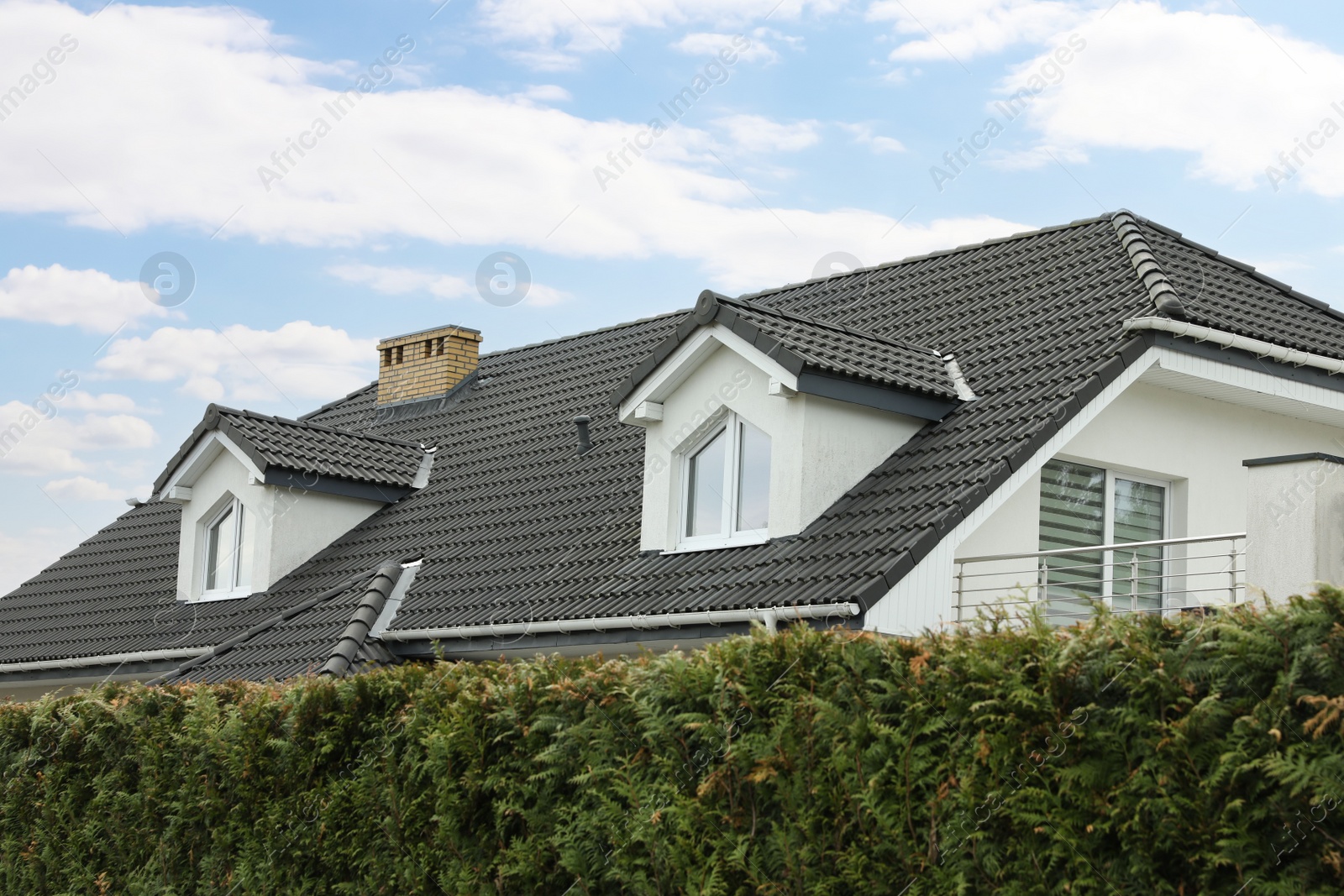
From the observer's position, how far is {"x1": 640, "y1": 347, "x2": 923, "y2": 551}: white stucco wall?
12578 millimetres

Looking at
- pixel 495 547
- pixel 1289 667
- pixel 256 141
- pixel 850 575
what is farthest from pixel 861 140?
pixel 1289 667

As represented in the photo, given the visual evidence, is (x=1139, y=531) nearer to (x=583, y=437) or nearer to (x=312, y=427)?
(x=583, y=437)

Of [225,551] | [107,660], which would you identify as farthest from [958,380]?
[107,660]

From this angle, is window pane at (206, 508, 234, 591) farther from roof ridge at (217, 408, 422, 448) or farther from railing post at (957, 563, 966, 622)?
railing post at (957, 563, 966, 622)

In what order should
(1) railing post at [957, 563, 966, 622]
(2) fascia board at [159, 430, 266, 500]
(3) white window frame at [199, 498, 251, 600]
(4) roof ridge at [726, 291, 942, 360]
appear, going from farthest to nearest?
1. (3) white window frame at [199, 498, 251, 600]
2. (2) fascia board at [159, 430, 266, 500]
3. (4) roof ridge at [726, 291, 942, 360]
4. (1) railing post at [957, 563, 966, 622]

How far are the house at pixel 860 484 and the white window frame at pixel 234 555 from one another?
0.10 m

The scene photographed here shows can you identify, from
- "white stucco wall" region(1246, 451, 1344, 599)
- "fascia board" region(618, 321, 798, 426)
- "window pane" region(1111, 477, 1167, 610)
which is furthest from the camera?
"window pane" region(1111, 477, 1167, 610)

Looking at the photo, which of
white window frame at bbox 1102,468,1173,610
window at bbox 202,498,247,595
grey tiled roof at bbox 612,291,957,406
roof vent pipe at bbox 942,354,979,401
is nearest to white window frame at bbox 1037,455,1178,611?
white window frame at bbox 1102,468,1173,610

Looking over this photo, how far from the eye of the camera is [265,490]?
724 inches

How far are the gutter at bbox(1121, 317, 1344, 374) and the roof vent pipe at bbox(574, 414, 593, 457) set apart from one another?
23.9 ft

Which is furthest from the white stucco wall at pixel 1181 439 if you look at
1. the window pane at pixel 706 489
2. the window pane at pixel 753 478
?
the window pane at pixel 706 489

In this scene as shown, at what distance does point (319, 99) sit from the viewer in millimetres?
16172

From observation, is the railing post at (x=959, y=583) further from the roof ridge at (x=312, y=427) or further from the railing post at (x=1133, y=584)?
the roof ridge at (x=312, y=427)

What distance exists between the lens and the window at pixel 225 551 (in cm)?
1912
